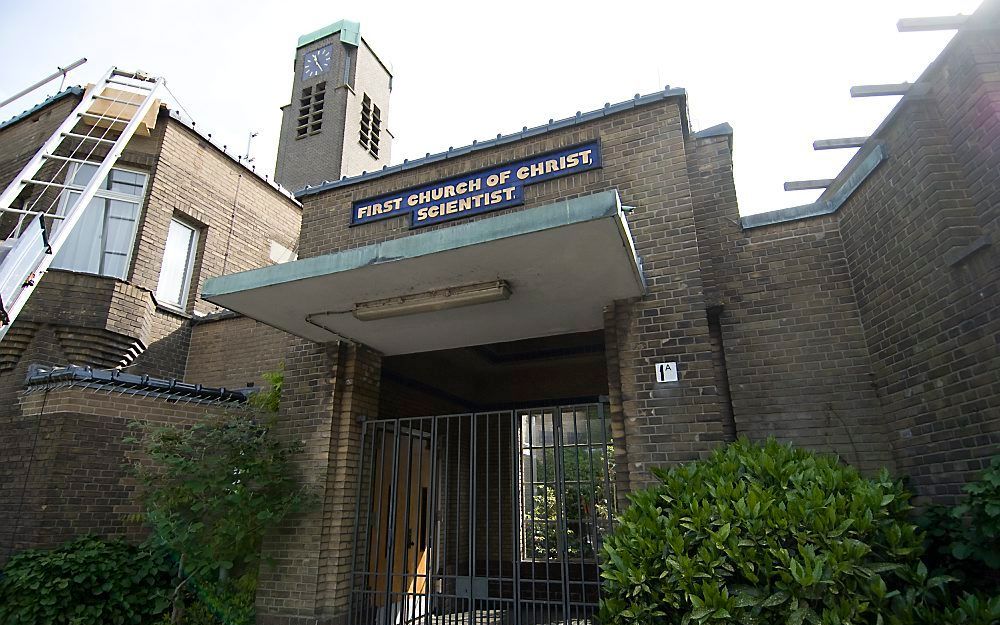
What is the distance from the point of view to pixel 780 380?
19.2ft

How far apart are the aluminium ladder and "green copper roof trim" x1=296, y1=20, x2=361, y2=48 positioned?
1405 centimetres

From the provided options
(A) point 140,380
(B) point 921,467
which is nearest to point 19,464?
(A) point 140,380

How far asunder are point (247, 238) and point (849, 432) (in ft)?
43.8

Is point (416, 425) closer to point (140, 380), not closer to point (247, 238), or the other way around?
point (140, 380)

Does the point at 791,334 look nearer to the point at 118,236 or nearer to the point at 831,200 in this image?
the point at 831,200

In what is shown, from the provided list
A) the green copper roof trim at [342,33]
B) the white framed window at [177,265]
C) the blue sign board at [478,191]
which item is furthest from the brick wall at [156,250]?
the green copper roof trim at [342,33]

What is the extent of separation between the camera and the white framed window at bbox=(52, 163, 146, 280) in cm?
1095

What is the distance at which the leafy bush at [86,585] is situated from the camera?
6328 mm

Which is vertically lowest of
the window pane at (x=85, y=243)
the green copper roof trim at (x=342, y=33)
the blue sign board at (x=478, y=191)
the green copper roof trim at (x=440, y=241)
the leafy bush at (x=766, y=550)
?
the leafy bush at (x=766, y=550)

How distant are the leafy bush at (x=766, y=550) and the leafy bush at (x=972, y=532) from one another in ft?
1.12

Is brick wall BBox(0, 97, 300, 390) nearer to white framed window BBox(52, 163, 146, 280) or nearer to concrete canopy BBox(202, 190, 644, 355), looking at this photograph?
white framed window BBox(52, 163, 146, 280)

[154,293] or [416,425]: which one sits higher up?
[154,293]

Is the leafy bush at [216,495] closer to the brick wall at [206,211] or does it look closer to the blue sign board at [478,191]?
the blue sign board at [478,191]

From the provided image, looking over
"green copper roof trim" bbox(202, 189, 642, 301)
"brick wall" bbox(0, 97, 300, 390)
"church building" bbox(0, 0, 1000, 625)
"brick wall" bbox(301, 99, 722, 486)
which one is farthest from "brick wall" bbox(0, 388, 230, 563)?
"brick wall" bbox(301, 99, 722, 486)
